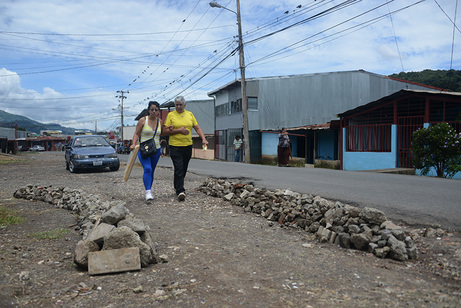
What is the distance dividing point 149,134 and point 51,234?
2339mm

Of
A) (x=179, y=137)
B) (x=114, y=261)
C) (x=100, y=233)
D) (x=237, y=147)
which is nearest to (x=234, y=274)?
(x=114, y=261)

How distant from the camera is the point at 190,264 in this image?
132 inches

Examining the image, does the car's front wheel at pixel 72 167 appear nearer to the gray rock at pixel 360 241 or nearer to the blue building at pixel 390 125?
the gray rock at pixel 360 241

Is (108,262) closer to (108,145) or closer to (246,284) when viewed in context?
(246,284)

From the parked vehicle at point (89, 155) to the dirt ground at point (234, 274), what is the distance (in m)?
8.70

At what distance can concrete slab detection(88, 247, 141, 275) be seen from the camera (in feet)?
10.3

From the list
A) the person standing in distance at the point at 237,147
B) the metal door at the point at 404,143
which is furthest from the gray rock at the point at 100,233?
the person standing in distance at the point at 237,147

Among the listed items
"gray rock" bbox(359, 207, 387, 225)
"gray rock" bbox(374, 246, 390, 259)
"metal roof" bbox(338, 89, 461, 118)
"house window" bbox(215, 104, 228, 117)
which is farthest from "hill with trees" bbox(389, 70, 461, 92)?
"gray rock" bbox(374, 246, 390, 259)

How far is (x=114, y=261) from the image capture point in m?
3.19

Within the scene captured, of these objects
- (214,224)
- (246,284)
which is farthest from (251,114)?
(246,284)

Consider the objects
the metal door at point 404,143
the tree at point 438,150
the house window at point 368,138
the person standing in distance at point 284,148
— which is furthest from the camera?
the house window at point 368,138

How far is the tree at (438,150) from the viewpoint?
12094 millimetres

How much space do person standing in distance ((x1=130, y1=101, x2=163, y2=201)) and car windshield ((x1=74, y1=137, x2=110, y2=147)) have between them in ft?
29.0

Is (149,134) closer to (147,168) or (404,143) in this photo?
(147,168)
